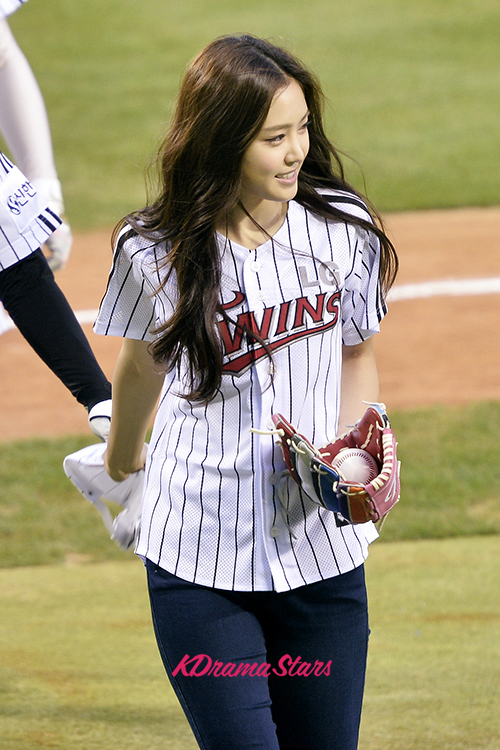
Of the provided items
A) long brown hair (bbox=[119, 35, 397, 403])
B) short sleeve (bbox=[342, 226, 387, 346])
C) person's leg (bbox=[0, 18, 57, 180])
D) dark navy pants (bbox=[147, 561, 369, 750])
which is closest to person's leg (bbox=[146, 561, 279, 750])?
dark navy pants (bbox=[147, 561, 369, 750])

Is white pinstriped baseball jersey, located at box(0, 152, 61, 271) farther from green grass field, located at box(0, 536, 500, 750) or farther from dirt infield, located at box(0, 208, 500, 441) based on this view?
dirt infield, located at box(0, 208, 500, 441)

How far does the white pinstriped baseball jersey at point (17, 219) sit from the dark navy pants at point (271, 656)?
3.06 feet

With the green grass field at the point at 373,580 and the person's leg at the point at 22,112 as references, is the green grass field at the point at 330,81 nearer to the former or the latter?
the green grass field at the point at 373,580

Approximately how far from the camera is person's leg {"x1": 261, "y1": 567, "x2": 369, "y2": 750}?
202 cm

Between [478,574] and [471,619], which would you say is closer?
[471,619]

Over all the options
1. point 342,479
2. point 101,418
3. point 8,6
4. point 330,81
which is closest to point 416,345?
point 8,6

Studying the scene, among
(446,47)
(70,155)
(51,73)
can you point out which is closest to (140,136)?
(70,155)

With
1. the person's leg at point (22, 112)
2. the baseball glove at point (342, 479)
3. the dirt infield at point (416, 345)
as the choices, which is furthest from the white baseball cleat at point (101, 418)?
the dirt infield at point (416, 345)

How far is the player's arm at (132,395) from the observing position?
84.4 inches

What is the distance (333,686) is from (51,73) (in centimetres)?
1497

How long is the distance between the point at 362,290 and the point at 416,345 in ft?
18.2

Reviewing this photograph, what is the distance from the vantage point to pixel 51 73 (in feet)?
51.7

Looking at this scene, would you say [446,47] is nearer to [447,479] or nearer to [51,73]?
[51,73]

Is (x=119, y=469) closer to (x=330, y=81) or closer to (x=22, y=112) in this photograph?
(x=22, y=112)
